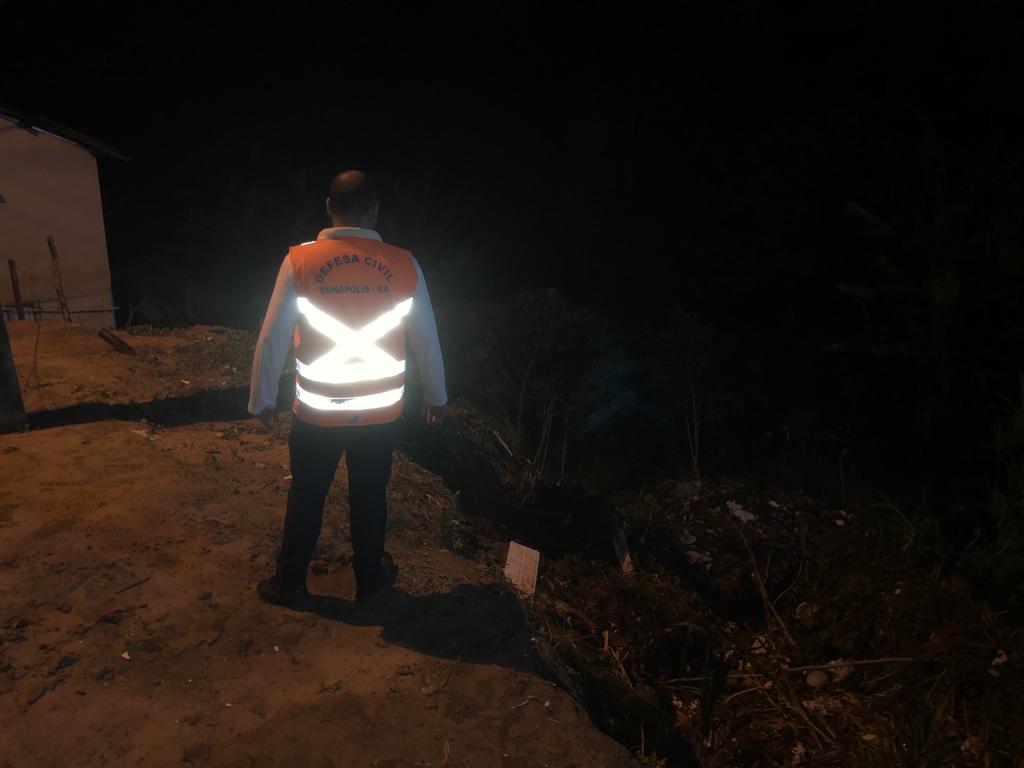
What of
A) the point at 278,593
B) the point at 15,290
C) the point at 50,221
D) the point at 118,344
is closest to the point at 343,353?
the point at 278,593

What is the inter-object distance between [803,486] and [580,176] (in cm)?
1046

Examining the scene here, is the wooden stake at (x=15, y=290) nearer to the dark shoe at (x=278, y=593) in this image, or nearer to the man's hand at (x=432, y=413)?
the dark shoe at (x=278, y=593)

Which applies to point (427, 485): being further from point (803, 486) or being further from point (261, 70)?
point (261, 70)

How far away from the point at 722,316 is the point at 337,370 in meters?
8.42

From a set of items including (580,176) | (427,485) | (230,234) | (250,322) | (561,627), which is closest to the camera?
(561,627)

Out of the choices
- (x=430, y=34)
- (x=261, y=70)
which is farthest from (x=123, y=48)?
(x=430, y=34)

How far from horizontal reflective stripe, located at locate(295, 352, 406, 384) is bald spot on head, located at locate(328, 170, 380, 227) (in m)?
0.52

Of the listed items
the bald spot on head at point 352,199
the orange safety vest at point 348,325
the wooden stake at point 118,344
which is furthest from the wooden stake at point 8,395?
the bald spot on head at point 352,199

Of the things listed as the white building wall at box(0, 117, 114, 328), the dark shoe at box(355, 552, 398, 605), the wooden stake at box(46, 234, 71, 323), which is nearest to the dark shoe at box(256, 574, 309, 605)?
the dark shoe at box(355, 552, 398, 605)

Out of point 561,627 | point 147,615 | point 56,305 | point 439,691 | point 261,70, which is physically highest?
point 261,70

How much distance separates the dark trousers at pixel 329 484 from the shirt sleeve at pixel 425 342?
23 cm

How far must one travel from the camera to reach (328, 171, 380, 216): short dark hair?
2516 mm

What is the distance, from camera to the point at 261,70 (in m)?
18.3

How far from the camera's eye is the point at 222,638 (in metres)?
2.60
